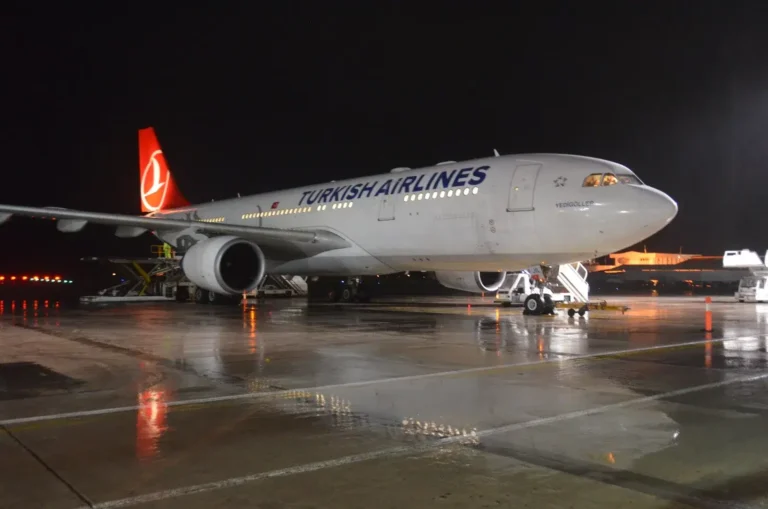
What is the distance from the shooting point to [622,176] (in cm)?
1298

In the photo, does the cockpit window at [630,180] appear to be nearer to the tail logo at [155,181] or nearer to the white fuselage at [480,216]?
the white fuselage at [480,216]

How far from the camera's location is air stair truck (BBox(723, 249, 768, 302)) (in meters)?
27.8

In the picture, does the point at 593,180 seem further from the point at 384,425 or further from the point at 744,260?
the point at 744,260

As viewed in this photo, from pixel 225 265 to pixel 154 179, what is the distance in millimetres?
14272

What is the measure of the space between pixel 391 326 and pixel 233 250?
568cm

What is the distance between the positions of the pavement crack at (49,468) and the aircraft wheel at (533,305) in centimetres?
1315

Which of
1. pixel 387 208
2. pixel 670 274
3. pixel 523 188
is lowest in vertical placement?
pixel 670 274

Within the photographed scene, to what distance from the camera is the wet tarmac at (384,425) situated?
3.40 m

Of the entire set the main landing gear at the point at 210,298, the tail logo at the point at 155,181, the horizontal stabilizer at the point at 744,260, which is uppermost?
the tail logo at the point at 155,181

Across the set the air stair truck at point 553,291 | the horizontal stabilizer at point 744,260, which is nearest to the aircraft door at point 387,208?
the air stair truck at point 553,291

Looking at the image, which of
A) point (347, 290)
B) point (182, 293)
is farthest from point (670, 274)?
point (182, 293)

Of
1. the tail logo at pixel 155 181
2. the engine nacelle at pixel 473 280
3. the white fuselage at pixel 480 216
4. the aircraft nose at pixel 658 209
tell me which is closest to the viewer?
the aircraft nose at pixel 658 209

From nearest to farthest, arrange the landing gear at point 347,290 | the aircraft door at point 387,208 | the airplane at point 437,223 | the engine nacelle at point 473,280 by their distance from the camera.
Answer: the airplane at point 437,223 < the aircraft door at point 387,208 < the engine nacelle at point 473,280 < the landing gear at point 347,290

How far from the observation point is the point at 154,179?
94.2 feet
